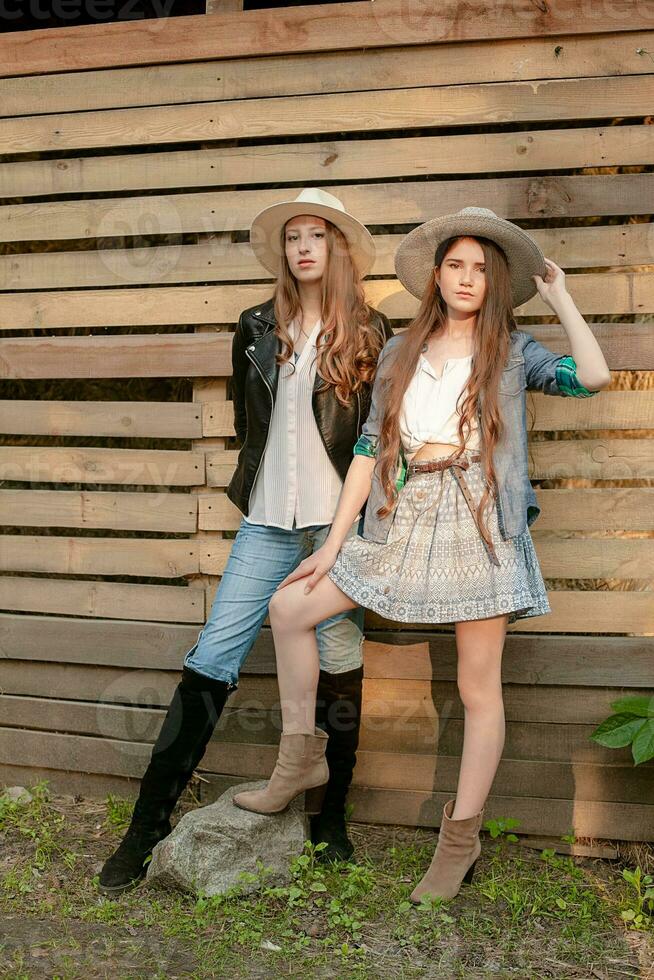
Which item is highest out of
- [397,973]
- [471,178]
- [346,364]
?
[471,178]

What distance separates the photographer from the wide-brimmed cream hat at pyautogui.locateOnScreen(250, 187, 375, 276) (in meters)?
3.50

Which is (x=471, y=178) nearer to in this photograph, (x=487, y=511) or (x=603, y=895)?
(x=487, y=511)

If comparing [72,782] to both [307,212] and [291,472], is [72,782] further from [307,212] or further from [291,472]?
[307,212]

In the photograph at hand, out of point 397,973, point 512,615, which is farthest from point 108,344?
point 397,973

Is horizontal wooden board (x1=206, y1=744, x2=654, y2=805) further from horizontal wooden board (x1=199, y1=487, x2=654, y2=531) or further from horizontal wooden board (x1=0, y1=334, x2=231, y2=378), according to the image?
horizontal wooden board (x1=0, y1=334, x2=231, y2=378)

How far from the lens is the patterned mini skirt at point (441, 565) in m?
3.13

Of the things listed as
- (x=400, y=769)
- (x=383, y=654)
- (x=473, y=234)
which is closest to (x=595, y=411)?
(x=473, y=234)

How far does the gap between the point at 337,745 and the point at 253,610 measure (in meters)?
0.60

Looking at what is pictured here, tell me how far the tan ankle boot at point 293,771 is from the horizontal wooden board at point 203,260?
1.85m

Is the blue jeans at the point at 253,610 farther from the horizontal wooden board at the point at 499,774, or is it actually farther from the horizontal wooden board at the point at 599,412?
the horizontal wooden board at the point at 599,412

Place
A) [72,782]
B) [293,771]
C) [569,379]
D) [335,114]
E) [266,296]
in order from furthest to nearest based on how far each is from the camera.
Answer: [72,782]
[266,296]
[335,114]
[293,771]
[569,379]

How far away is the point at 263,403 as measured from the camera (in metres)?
3.61

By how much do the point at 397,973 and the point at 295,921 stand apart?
1.38 feet

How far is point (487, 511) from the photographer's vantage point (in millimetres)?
3170
